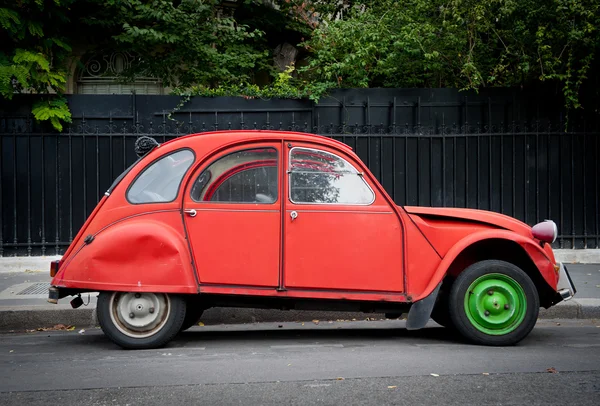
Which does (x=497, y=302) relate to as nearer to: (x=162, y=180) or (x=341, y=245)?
(x=341, y=245)

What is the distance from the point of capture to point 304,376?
4965mm

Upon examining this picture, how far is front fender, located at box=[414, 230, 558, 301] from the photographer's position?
237 inches

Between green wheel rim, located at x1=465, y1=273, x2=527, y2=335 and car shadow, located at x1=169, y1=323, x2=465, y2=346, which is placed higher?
green wheel rim, located at x1=465, y1=273, x2=527, y2=335

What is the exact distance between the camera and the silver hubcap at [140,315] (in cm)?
605

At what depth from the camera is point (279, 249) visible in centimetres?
604

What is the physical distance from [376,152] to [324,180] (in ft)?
16.7

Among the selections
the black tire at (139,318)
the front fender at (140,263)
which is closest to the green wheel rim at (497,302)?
the front fender at (140,263)

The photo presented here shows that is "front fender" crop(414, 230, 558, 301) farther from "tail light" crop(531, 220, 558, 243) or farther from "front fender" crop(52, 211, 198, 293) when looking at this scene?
"front fender" crop(52, 211, 198, 293)

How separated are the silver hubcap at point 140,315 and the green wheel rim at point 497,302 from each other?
2.57 m

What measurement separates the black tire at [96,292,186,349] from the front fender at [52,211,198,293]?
0.49 feet

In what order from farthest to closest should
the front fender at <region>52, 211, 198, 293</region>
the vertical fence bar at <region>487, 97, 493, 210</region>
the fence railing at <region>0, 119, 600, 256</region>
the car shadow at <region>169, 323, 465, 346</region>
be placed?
the vertical fence bar at <region>487, 97, 493, 210</region> < the fence railing at <region>0, 119, 600, 256</region> < the car shadow at <region>169, 323, 465, 346</region> < the front fender at <region>52, 211, 198, 293</region>

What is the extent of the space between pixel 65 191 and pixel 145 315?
5.39m

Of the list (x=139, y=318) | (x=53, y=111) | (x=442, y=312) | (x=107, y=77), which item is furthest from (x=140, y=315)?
(x=107, y=77)

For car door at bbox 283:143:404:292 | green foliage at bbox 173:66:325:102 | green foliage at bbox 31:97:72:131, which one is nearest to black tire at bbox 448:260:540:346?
car door at bbox 283:143:404:292
